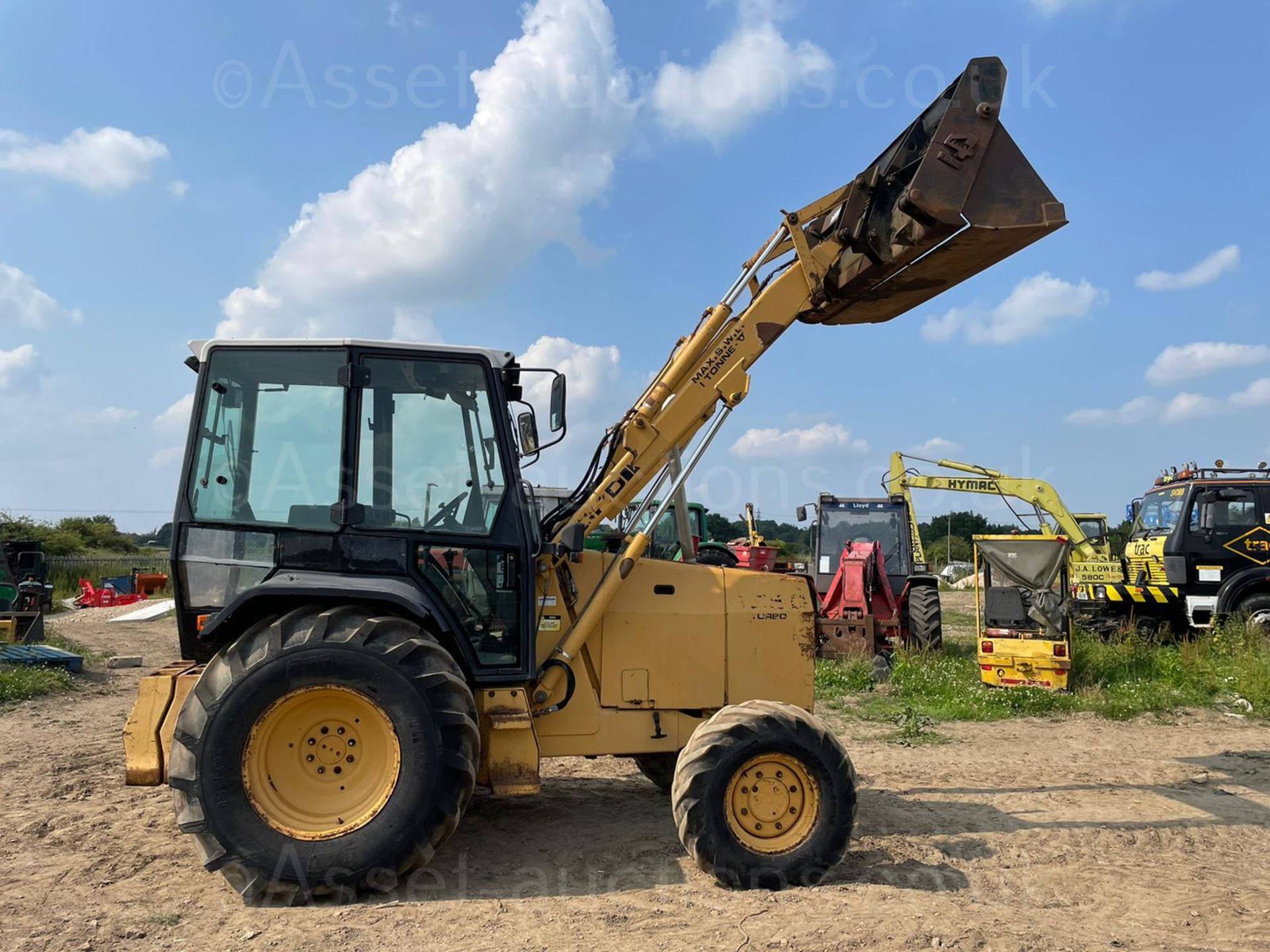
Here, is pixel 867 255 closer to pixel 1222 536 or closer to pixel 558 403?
pixel 558 403

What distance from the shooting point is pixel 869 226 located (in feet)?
17.9

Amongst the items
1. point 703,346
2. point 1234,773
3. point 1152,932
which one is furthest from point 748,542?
point 1152,932

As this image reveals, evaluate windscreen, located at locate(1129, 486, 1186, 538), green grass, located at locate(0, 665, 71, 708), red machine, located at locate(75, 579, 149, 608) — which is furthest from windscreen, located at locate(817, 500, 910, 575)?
red machine, located at locate(75, 579, 149, 608)

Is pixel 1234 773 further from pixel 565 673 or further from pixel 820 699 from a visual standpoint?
pixel 565 673

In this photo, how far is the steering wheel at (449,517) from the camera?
4.86 metres

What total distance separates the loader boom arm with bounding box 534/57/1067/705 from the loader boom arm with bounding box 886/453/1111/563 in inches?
527

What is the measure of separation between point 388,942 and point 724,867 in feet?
5.49

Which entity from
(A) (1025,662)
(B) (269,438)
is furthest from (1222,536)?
(B) (269,438)

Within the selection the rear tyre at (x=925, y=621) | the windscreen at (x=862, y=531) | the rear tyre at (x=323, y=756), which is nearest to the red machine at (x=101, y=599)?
the windscreen at (x=862, y=531)

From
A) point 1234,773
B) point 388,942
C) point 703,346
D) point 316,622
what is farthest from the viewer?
point 1234,773

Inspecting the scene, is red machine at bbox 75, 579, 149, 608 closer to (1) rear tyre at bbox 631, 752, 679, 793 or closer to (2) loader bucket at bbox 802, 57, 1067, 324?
(1) rear tyre at bbox 631, 752, 679, 793

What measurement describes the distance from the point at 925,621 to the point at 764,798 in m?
8.86

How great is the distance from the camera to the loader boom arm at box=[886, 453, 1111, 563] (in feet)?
61.6

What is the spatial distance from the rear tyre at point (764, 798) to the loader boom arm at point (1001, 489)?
14.3 meters
